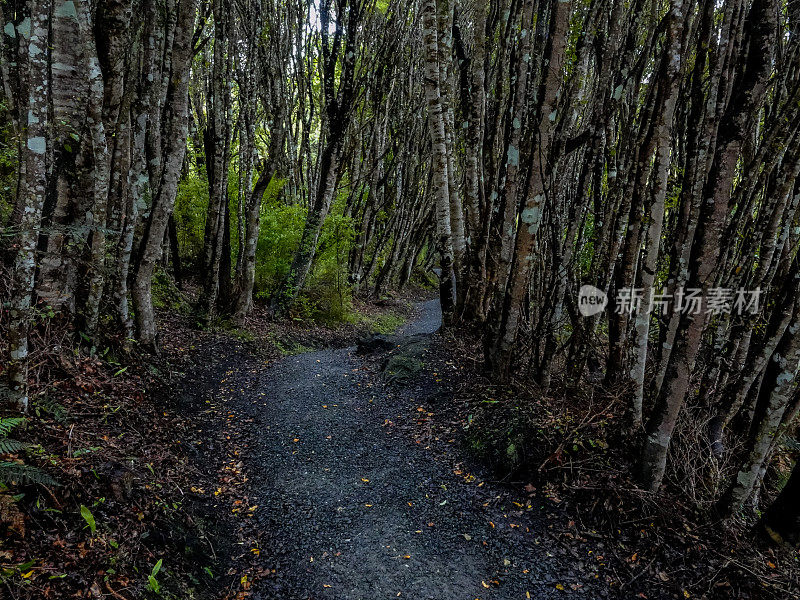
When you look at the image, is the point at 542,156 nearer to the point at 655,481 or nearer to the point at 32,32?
the point at 655,481

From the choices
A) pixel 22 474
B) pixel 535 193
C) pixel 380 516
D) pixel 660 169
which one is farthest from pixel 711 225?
pixel 22 474

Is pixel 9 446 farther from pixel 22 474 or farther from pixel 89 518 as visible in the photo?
pixel 89 518

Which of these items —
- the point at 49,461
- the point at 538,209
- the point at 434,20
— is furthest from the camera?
the point at 434,20

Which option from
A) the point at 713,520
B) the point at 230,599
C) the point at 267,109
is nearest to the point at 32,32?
the point at 230,599

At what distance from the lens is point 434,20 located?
6.72 metres

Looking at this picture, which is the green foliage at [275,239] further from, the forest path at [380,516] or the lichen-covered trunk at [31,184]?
the lichen-covered trunk at [31,184]

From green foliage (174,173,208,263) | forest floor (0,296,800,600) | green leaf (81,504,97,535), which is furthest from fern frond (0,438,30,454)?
green foliage (174,173,208,263)

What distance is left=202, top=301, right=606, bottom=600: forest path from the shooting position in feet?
11.2

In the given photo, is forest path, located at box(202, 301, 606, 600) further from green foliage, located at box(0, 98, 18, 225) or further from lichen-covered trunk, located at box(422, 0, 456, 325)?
green foliage, located at box(0, 98, 18, 225)

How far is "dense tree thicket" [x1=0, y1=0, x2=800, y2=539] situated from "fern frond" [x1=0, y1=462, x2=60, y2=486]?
0.82m

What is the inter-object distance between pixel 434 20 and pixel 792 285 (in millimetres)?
6059

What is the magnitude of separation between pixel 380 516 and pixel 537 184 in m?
4.02

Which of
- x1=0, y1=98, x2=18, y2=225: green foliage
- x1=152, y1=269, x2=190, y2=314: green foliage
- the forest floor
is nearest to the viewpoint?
the forest floor

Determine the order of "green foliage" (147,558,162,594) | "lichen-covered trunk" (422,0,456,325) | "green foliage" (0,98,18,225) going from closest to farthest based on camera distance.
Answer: "green foliage" (147,558,162,594) → "green foliage" (0,98,18,225) → "lichen-covered trunk" (422,0,456,325)
